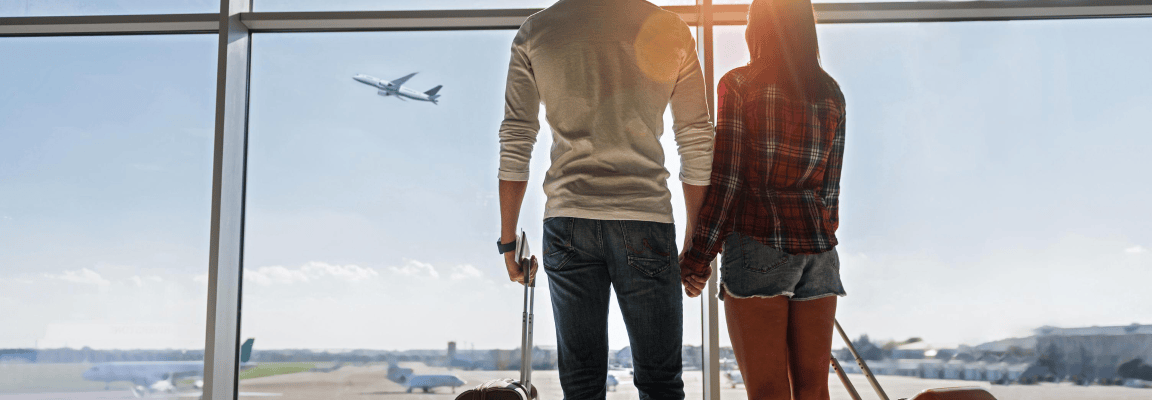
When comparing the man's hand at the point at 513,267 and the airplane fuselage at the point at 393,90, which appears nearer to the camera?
the man's hand at the point at 513,267

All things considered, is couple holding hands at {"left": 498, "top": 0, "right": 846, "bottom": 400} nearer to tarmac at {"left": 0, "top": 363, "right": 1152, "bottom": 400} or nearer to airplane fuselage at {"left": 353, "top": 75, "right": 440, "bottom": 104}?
tarmac at {"left": 0, "top": 363, "right": 1152, "bottom": 400}

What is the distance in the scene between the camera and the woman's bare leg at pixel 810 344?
4.90ft

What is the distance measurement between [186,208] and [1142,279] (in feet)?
11.9

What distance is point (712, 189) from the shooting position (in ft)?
5.11

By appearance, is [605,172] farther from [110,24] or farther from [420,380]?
[110,24]

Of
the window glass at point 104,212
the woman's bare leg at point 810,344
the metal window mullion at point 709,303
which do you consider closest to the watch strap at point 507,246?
the woman's bare leg at point 810,344

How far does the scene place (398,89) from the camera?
2756mm

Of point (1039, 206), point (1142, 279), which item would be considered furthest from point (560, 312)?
point (1142, 279)

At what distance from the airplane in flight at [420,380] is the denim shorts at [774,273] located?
1472 millimetres

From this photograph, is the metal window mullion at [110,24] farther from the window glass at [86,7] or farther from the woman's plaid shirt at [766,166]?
the woman's plaid shirt at [766,166]

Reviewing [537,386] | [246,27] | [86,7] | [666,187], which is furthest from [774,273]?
A: [86,7]

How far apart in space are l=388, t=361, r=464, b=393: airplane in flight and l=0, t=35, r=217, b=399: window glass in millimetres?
752

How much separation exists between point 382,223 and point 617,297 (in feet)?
5.12

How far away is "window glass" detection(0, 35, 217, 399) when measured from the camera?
2.79 m
